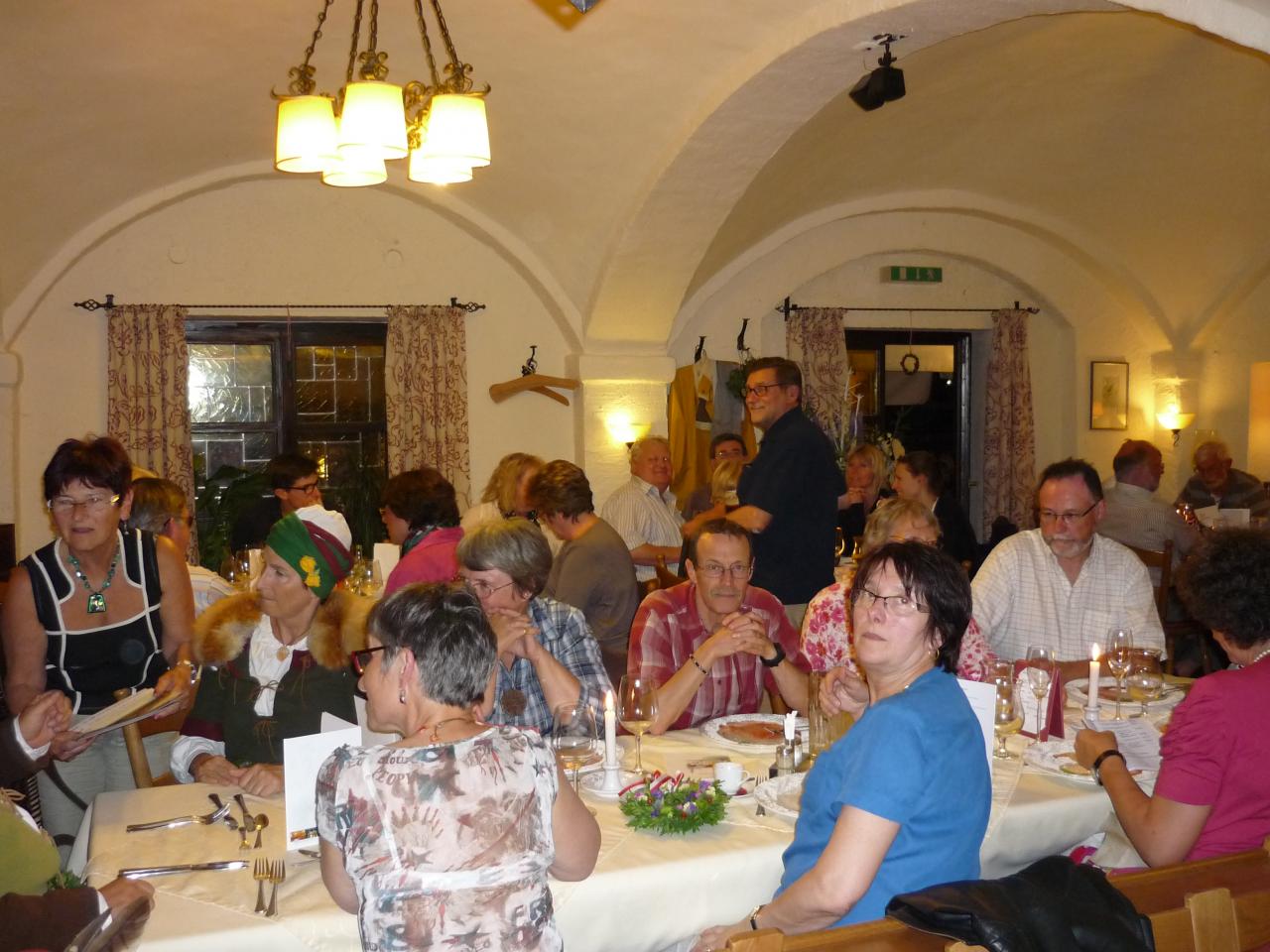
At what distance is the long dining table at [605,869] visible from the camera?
2.09 metres

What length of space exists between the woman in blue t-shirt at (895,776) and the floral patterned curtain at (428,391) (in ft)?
20.4

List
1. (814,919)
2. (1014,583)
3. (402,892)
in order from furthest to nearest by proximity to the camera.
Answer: (1014,583), (814,919), (402,892)

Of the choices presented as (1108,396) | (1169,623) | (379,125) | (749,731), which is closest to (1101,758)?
(749,731)

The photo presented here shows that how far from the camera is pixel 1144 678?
3324 mm

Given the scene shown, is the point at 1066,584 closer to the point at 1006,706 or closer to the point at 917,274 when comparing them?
the point at 1006,706

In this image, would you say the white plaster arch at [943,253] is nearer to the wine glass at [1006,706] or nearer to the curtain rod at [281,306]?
the curtain rod at [281,306]

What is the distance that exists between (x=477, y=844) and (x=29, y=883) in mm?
874

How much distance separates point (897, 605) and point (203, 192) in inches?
270

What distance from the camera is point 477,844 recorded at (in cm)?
183

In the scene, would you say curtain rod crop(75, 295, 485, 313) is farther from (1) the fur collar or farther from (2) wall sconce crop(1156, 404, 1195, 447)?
(2) wall sconce crop(1156, 404, 1195, 447)

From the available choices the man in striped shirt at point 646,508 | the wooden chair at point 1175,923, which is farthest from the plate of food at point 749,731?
the man in striped shirt at point 646,508

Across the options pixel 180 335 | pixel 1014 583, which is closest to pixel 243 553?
pixel 180 335

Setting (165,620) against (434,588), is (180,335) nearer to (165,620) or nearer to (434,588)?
(165,620)

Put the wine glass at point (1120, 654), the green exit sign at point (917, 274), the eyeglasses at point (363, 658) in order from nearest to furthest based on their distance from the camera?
the eyeglasses at point (363, 658) < the wine glass at point (1120, 654) < the green exit sign at point (917, 274)
